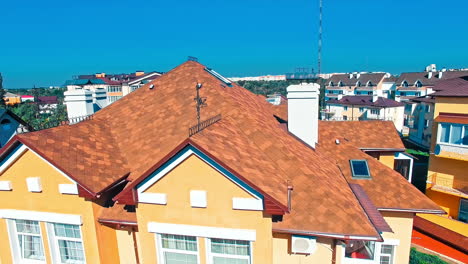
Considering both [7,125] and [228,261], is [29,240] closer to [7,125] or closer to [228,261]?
[7,125]

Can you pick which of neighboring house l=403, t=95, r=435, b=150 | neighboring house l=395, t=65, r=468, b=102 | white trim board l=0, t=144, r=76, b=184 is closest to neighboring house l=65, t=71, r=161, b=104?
white trim board l=0, t=144, r=76, b=184

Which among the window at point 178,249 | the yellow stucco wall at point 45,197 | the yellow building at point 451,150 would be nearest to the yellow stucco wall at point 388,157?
the yellow building at point 451,150

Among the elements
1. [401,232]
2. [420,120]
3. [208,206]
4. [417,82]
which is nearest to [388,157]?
[401,232]

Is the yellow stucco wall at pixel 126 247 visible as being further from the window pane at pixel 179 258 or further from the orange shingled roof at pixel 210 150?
the orange shingled roof at pixel 210 150

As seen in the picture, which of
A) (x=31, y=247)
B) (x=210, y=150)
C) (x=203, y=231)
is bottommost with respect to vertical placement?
(x=31, y=247)

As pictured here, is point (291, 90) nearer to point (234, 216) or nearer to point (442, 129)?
point (234, 216)

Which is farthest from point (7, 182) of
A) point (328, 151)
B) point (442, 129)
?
point (442, 129)
